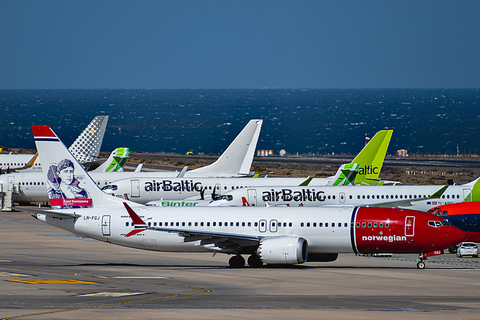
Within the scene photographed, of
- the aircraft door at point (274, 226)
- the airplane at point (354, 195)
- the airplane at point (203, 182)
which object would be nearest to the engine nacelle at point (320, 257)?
the aircraft door at point (274, 226)

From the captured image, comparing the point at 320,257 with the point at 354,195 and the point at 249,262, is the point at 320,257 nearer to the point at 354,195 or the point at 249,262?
the point at 249,262

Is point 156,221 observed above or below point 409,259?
above

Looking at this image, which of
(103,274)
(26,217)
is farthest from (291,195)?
(26,217)

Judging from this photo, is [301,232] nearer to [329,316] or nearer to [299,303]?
[299,303]

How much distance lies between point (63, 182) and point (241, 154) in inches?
1248

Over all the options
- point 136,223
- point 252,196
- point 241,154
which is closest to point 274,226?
point 136,223

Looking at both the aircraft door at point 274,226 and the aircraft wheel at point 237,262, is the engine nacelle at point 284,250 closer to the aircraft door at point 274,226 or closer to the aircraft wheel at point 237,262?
the aircraft door at point 274,226

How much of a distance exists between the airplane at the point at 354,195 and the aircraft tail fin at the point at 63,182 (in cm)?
1585

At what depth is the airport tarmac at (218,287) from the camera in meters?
28.5

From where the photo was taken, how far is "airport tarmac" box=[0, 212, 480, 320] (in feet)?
93.5

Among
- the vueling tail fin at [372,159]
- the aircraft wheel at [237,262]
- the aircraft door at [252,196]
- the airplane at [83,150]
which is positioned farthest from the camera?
the airplane at [83,150]

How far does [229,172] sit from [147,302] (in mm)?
45487

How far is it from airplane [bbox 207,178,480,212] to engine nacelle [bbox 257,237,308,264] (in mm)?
18415

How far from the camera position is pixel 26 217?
7550 centimetres
